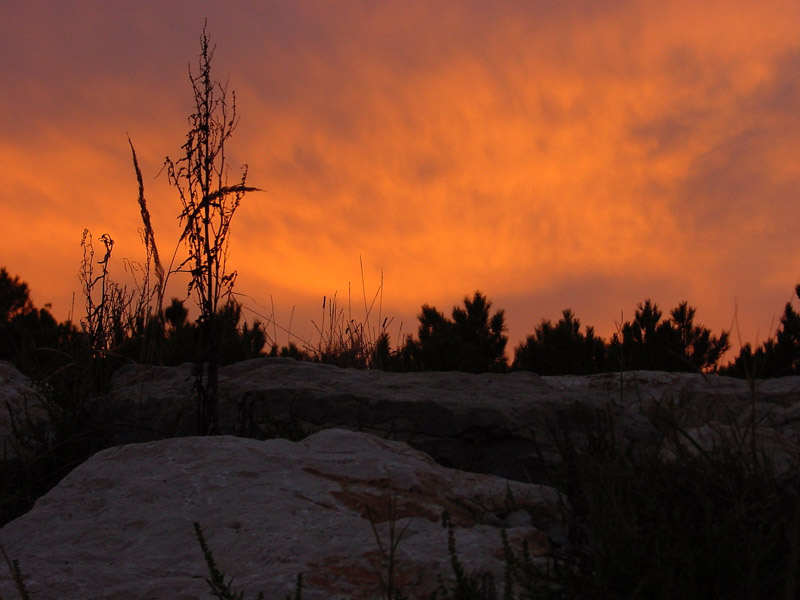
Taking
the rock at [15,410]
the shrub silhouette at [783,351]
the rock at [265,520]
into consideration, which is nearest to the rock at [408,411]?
the rock at [15,410]

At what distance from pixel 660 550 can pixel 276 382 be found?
3.26 m

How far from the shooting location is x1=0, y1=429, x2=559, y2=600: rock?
2135 millimetres

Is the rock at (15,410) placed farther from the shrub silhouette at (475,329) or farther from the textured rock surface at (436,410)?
the shrub silhouette at (475,329)

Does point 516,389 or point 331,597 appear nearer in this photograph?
point 331,597

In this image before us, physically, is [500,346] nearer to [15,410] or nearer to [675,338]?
[675,338]

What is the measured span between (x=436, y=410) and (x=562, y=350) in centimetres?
674

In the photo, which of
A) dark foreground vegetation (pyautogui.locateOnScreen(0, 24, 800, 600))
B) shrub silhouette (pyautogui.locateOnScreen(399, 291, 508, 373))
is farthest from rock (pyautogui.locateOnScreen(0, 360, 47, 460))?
shrub silhouette (pyautogui.locateOnScreen(399, 291, 508, 373))

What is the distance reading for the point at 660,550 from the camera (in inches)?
79.1

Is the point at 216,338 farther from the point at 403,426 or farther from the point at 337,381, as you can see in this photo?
the point at 403,426

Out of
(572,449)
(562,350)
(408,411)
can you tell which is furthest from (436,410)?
(562,350)

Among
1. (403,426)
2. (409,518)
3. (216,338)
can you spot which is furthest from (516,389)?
(409,518)

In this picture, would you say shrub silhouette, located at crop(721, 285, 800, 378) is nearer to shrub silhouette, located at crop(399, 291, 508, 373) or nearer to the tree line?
the tree line

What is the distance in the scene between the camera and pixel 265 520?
243 centimetres

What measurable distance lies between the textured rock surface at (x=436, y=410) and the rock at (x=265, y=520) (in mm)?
982
